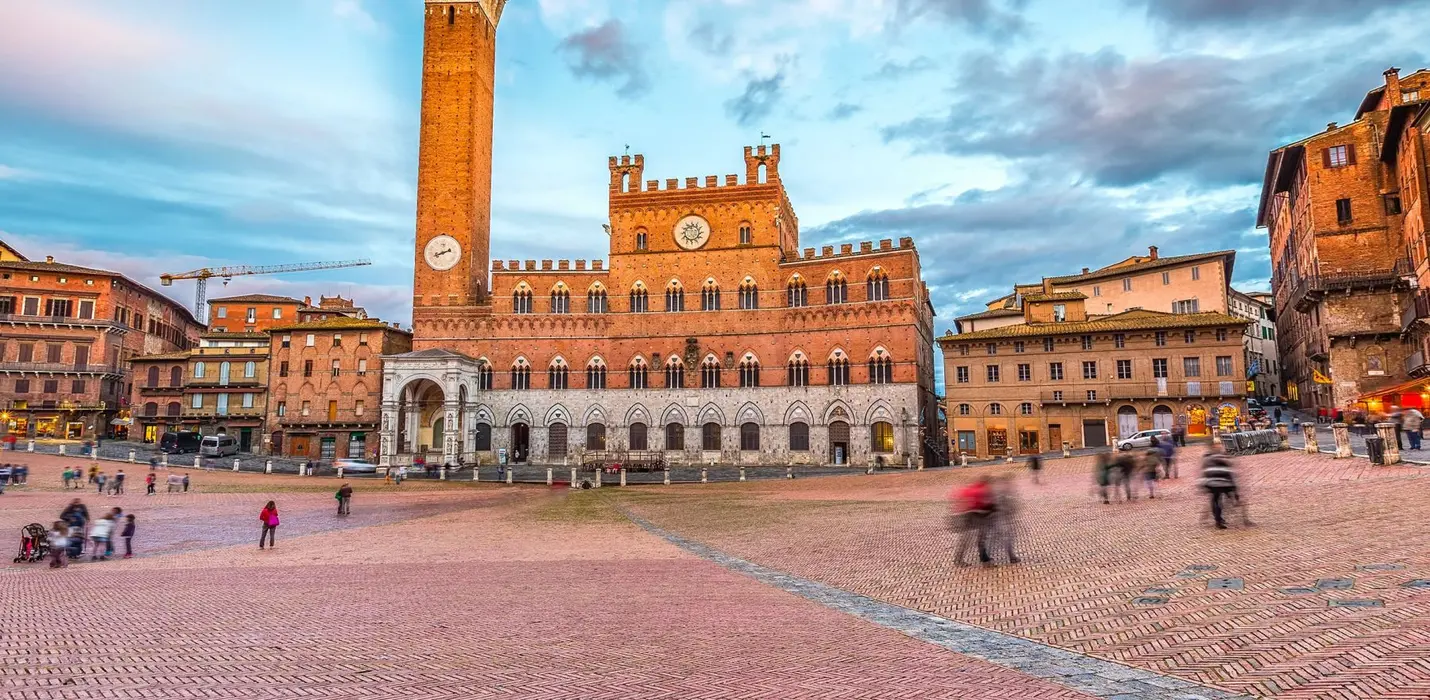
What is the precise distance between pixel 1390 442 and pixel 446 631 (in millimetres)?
23804

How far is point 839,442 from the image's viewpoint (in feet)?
160

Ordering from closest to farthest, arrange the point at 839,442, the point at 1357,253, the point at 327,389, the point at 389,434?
1. the point at 1357,253
2. the point at 389,434
3. the point at 839,442
4. the point at 327,389

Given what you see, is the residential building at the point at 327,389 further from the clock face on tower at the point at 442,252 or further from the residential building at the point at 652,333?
the clock face on tower at the point at 442,252

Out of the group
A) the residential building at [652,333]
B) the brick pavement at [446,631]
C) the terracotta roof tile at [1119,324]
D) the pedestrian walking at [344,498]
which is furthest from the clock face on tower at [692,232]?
the brick pavement at [446,631]

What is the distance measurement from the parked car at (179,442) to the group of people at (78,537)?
119 feet

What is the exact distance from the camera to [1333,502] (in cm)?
1628

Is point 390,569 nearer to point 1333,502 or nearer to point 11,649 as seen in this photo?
point 11,649

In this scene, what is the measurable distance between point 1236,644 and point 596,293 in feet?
157

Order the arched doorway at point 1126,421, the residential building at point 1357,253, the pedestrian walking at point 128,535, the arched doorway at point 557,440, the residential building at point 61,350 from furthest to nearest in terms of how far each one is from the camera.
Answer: the residential building at point 61,350 → the arched doorway at point 557,440 → the arched doorway at point 1126,421 → the residential building at point 1357,253 → the pedestrian walking at point 128,535

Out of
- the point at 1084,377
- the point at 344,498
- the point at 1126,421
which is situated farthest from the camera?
the point at 1084,377

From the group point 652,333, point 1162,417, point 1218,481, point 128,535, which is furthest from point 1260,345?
point 128,535

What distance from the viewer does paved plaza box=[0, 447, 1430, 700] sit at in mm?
8062

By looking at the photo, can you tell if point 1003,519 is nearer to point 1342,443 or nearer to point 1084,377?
point 1342,443

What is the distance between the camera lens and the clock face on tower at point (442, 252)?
176 ft
